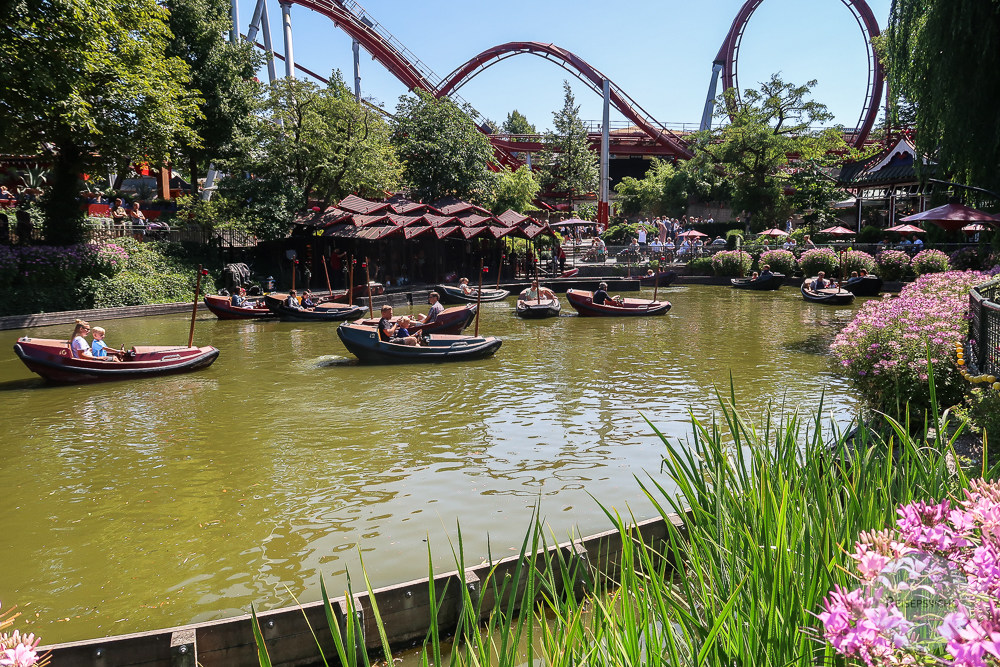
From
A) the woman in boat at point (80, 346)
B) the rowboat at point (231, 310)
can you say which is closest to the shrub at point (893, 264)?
the rowboat at point (231, 310)

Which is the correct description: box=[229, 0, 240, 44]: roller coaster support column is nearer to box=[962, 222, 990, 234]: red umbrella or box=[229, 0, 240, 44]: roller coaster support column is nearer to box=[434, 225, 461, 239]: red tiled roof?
box=[434, 225, 461, 239]: red tiled roof

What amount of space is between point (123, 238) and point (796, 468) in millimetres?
30406

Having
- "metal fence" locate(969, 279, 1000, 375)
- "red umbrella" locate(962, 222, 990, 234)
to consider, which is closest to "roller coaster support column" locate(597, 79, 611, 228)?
"red umbrella" locate(962, 222, 990, 234)

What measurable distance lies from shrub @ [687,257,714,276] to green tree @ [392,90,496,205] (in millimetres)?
12148

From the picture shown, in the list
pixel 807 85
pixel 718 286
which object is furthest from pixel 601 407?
pixel 807 85

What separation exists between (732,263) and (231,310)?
85.0 feet

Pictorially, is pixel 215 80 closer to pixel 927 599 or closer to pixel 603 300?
pixel 603 300

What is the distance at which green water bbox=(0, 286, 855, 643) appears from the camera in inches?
264

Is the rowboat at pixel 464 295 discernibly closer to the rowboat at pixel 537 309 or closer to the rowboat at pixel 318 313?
the rowboat at pixel 537 309

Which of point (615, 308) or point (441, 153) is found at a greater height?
point (441, 153)

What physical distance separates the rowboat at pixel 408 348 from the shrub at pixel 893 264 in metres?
22.7

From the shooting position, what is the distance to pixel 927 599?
1655mm

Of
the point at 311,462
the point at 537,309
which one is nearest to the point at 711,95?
the point at 537,309

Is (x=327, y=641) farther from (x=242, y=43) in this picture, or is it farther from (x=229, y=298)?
(x=242, y=43)
